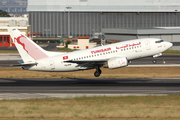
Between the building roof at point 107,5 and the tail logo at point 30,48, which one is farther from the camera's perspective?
the building roof at point 107,5

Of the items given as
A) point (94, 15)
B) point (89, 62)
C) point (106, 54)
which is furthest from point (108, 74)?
point (94, 15)

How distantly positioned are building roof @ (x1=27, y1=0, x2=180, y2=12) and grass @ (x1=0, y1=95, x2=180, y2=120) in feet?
515

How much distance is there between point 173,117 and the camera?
24.0m

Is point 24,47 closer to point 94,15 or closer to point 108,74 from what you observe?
point 108,74

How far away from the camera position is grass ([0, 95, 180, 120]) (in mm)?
24531

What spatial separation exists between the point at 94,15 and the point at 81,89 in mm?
152053

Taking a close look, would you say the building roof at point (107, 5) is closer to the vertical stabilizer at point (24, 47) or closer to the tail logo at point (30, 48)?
the tail logo at point (30, 48)

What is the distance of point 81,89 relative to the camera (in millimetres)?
36906

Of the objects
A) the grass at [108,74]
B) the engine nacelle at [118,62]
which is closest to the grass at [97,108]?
the engine nacelle at [118,62]

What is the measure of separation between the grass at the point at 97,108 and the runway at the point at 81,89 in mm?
2829

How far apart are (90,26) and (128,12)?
26.4 metres

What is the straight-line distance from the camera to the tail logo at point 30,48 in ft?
137

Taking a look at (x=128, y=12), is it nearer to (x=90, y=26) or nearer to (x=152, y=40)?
(x=90, y=26)

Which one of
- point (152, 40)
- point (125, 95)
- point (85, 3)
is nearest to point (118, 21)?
point (85, 3)
